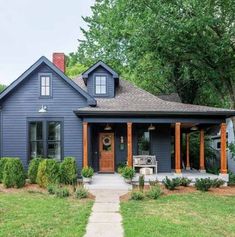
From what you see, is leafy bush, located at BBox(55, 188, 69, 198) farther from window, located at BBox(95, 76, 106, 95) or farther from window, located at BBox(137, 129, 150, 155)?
window, located at BBox(95, 76, 106, 95)

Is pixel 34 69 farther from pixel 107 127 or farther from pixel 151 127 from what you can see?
pixel 151 127

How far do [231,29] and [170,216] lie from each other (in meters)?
11.4

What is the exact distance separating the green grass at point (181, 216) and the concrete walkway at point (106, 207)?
251mm

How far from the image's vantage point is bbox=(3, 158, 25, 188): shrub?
15445mm

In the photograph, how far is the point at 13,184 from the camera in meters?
15.5

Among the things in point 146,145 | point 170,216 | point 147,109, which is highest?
point 147,109

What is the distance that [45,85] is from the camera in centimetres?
1873

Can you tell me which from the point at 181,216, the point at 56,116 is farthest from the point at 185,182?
the point at 56,116

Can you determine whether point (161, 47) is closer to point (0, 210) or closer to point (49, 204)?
point (49, 204)

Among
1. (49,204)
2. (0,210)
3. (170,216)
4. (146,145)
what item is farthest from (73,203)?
(146,145)

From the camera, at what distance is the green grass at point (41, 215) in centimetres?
855

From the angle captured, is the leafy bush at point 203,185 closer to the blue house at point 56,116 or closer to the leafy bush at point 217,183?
the leafy bush at point 217,183

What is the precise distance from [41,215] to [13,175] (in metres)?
5.63

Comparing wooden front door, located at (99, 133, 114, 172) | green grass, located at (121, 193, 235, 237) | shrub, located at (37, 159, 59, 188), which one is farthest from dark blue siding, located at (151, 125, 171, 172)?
shrub, located at (37, 159, 59, 188)
